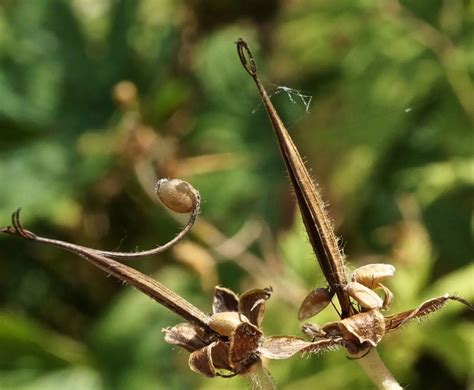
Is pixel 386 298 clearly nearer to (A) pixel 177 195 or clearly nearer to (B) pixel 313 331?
(B) pixel 313 331

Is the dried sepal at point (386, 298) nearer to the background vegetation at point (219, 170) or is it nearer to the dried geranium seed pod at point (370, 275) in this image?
the dried geranium seed pod at point (370, 275)

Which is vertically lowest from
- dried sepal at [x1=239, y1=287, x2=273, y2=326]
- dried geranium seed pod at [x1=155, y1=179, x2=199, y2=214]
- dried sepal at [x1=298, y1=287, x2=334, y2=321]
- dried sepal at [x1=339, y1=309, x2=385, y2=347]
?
dried sepal at [x1=339, y1=309, x2=385, y2=347]

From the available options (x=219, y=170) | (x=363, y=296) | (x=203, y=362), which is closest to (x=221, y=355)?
(x=203, y=362)

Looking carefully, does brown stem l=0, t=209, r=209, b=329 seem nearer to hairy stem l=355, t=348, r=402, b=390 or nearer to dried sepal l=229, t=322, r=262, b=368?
dried sepal l=229, t=322, r=262, b=368

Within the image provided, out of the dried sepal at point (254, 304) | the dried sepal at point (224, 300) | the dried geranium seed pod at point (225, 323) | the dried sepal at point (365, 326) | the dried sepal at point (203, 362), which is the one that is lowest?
the dried sepal at point (365, 326)

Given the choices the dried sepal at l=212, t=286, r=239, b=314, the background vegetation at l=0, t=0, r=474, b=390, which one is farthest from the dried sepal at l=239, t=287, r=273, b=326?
the background vegetation at l=0, t=0, r=474, b=390

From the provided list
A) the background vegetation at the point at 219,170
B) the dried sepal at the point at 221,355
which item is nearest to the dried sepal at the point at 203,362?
the dried sepal at the point at 221,355
